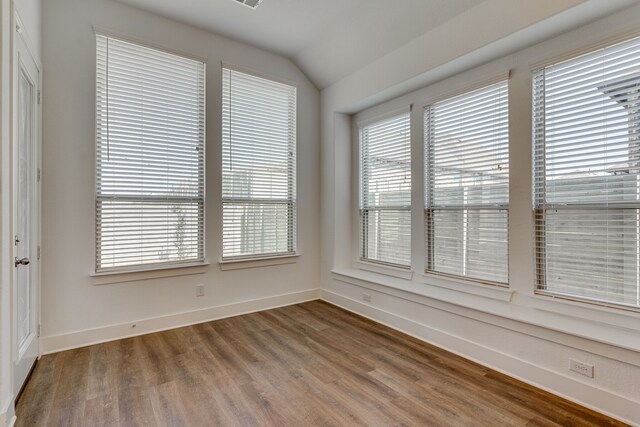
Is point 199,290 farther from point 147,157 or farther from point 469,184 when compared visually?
point 469,184

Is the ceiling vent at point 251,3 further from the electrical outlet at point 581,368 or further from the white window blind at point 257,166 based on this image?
the electrical outlet at point 581,368

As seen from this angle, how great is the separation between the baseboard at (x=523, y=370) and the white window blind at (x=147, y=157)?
2.41 meters

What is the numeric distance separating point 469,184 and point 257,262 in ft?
8.67

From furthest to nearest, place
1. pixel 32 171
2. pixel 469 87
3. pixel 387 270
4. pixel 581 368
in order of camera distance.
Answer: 1. pixel 387 270
2. pixel 469 87
3. pixel 32 171
4. pixel 581 368

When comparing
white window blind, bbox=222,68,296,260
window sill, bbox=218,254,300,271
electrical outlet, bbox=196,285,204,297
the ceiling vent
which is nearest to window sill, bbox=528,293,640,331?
window sill, bbox=218,254,300,271

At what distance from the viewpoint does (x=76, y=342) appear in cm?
309

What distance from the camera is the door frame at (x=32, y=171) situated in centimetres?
201

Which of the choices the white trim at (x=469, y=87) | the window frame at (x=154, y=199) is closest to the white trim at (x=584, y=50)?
the white trim at (x=469, y=87)

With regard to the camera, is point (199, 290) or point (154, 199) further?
point (199, 290)

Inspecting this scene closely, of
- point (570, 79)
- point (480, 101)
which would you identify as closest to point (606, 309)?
point (570, 79)

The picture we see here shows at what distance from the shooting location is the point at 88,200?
124 inches

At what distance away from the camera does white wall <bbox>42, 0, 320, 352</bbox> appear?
2.99 m

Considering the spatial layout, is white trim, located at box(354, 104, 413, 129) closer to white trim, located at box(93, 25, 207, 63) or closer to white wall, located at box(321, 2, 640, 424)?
white wall, located at box(321, 2, 640, 424)

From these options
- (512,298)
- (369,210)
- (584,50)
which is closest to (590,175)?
(584,50)
